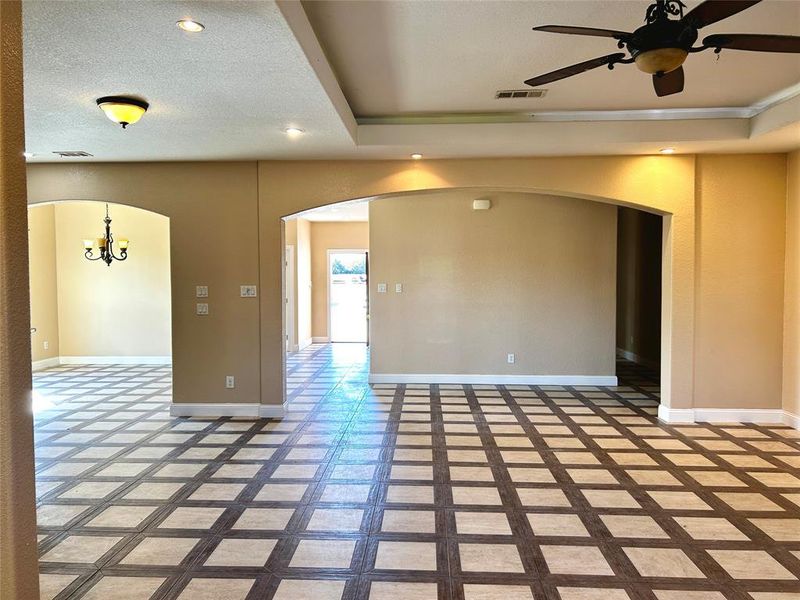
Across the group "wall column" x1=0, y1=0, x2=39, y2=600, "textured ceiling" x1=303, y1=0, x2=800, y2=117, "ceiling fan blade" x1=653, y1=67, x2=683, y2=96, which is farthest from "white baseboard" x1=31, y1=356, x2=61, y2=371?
"ceiling fan blade" x1=653, y1=67, x2=683, y2=96

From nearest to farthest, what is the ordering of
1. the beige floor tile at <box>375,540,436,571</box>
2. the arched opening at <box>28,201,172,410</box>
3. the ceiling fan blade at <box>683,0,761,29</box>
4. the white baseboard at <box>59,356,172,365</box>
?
1. the ceiling fan blade at <box>683,0,761,29</box>
2. the beige floor tile at <box>375,540,436,571</box>
3. the arched opening at <box>28,201,172,410</box>
4. the white baseboard at <box>59,356,172,365</box>

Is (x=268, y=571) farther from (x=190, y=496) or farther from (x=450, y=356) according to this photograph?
(x=450, y=356)

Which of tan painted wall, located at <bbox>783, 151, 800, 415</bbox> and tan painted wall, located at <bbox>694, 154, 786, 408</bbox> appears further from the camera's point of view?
tan painted wall, located at <bbox>694, 154, 786, 408</bbox>

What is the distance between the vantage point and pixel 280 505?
3.29 metres

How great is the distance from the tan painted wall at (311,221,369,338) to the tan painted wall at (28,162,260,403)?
19.0ft

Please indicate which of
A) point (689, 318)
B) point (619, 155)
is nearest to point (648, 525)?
point (689, 318)

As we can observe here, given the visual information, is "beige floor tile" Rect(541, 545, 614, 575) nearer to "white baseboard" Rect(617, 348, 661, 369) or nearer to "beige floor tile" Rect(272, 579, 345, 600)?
"beige floor tile" Rect(272, 579, 345, 600)

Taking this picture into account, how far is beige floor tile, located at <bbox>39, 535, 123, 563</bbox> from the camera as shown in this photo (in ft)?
8.82

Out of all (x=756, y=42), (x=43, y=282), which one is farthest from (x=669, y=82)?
(x=43, y=282)

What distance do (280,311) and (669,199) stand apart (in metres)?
4.14

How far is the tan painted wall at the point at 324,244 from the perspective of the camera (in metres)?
11.2

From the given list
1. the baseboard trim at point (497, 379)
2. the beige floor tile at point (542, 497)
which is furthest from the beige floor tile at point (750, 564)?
the baseboard trim at point (497, 379)

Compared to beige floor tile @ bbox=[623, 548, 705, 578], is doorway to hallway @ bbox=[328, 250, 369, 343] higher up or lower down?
higher up

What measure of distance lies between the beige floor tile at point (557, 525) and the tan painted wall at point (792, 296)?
11.1ft
